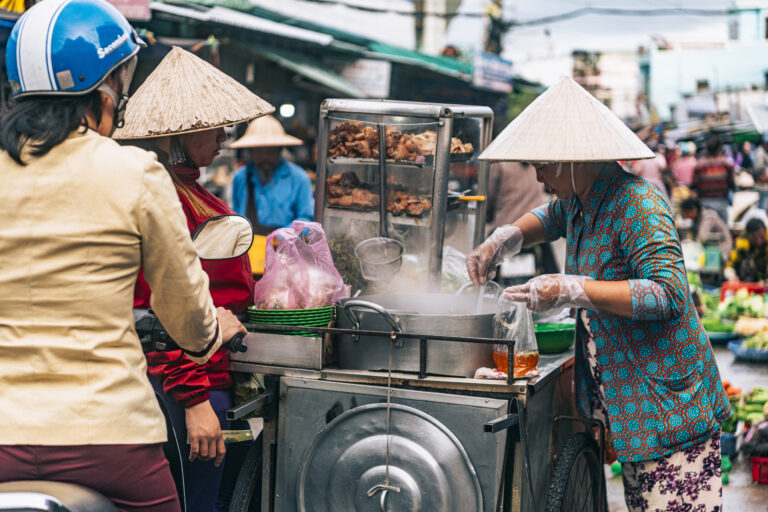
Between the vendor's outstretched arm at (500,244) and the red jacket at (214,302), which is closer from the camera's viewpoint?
the red jacket at (214,302)

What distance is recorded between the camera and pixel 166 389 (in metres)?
2.51

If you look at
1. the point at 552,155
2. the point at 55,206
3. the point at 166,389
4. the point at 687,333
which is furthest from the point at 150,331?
the point at 687,333

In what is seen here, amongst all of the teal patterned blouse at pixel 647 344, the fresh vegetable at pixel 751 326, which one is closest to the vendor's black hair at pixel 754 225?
the fresh vegetable at pixel 751 326

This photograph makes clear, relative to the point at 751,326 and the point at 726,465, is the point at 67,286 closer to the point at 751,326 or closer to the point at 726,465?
the point at 726,465

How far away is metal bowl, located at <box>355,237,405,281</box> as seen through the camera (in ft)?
12.3

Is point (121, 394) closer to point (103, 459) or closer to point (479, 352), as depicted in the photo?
point (103, 459)

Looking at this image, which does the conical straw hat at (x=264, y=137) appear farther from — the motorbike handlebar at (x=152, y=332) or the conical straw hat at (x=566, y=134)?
the motorbike handlebar at (x=152, y=332)

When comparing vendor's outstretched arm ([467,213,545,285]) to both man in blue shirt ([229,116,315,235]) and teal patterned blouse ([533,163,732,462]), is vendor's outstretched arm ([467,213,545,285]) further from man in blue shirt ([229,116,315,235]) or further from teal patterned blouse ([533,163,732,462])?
man in blue shirt ([229,116,315,235])

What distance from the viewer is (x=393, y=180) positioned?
13.7 ft

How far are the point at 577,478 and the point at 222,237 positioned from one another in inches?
65.3

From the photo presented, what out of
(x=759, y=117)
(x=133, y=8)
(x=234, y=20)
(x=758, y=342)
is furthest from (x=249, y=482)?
(x=759, y=117)

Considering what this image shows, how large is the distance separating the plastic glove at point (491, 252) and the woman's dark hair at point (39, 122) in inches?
76.8

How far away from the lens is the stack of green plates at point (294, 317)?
112 inches

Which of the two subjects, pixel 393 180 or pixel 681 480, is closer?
pixel 681 480
